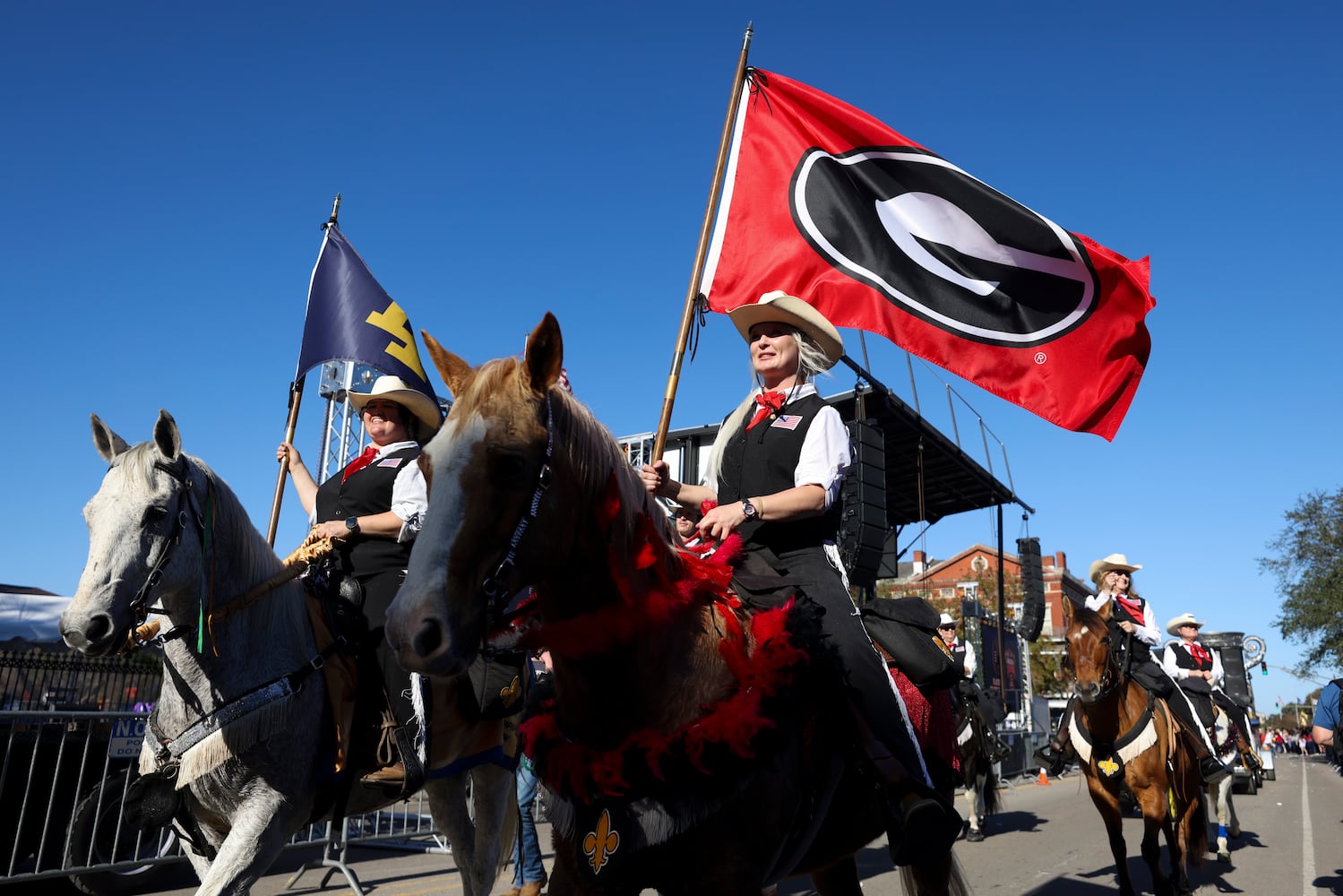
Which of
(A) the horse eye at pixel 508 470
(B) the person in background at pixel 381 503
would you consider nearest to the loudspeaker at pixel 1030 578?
(B) the person in background at pixel 381 503

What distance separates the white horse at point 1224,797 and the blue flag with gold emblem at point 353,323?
970cm

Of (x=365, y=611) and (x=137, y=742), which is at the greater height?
(x=365, y=611)

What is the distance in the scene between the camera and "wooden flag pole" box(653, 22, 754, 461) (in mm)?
3510

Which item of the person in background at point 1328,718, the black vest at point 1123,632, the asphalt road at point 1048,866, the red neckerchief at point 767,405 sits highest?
the red neckerchief at point 767,405

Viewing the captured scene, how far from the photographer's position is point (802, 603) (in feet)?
10.2

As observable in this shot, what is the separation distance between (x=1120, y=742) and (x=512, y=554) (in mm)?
7453

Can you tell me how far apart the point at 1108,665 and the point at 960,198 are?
4779 mm

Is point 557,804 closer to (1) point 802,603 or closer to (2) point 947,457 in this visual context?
(1) point 802,603

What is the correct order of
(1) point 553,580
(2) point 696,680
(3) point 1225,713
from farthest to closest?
(3) point 1225,713 < (2) point 696,680 < (1) point 553,580

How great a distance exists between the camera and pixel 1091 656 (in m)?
7.96

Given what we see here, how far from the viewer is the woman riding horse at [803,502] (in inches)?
119

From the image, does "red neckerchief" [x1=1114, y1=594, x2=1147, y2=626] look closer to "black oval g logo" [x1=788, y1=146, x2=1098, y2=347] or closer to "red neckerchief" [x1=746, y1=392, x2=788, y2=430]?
"black oval g logo" [x1=788, y1=146, x2=1098, y2=347]

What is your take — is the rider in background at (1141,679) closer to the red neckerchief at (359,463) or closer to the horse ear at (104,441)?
the red neckerchief at (359,463)

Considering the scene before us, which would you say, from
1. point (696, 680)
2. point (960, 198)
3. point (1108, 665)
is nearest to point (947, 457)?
point (1108, 665)
